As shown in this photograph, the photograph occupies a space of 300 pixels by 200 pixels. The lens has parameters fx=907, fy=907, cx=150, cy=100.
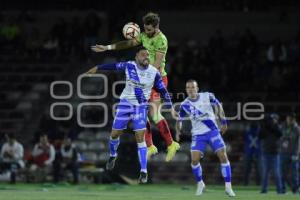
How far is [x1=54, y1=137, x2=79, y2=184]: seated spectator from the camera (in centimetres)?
2975

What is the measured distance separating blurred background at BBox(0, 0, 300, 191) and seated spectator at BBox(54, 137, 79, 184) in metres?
0.11

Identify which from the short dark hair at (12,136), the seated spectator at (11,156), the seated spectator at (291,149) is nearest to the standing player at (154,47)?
the seated spectator at (291,149)

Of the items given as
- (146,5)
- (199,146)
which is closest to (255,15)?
(146,5)

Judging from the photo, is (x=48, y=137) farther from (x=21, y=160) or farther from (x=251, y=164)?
(x=251, y=164)

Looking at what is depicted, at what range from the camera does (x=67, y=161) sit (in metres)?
30.1

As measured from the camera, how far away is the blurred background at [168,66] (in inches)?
1241

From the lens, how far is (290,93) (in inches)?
1318

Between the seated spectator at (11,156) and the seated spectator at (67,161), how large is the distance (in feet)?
4.09

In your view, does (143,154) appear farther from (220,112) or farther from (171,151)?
(220,112)

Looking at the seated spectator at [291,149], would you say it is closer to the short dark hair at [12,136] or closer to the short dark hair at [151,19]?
the short dark hair at [151,19]

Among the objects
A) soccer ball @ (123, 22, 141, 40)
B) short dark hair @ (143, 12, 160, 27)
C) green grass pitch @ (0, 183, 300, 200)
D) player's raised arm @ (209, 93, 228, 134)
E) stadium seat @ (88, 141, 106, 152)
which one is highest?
short dark hair @ (143, 12, 160, 27)

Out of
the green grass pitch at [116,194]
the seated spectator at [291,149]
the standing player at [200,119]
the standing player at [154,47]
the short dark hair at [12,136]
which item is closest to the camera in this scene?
the standing player at [154,47]

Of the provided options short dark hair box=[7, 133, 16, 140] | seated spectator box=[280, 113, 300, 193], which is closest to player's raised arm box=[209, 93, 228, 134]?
seated spectator box=[280, 113, 300, 193]

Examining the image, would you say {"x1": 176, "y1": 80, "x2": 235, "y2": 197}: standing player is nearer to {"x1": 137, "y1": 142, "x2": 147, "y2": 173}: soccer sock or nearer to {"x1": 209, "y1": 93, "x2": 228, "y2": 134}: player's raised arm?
{"x1": 209, "y1": 93, "x2": 228, "y2": 134}: player's raised arm
